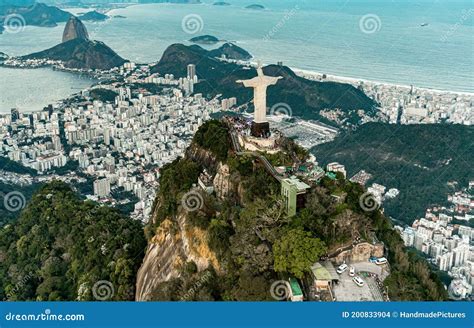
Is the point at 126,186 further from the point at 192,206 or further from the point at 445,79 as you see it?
the point at 445,79

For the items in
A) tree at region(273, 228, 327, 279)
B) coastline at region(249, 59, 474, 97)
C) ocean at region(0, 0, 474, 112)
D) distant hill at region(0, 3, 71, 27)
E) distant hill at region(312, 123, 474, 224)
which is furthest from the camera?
distant hill at region(0, 3, 71, 27)

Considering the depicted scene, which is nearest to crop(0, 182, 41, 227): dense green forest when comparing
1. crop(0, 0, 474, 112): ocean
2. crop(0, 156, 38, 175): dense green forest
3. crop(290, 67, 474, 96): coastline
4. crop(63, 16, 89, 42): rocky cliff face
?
crop(0, 156, 38, 175): dense green forest

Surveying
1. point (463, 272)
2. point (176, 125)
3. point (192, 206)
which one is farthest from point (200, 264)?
point (176, 125)

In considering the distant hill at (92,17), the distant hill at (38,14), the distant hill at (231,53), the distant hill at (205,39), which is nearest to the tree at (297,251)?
the distant hill at (231,53)

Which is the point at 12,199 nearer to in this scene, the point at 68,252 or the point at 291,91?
the point at 68,252

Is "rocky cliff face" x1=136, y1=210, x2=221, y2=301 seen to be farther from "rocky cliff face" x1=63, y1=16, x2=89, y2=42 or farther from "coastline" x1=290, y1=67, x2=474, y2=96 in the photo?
"rocky cliff face" x1=63, y1=16, x2=89, y2=42

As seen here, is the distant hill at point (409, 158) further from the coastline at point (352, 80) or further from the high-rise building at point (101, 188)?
the high-rise building at point (101, 188)
